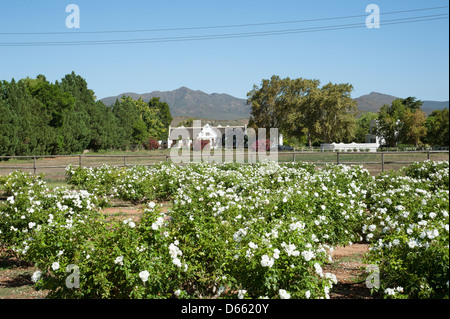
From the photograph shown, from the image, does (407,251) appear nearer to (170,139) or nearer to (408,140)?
(408,140)

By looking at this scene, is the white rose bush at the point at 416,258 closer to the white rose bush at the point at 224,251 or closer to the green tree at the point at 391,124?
the white rose bush at the point at 224,251

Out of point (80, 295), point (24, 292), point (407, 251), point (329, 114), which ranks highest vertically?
point (329, 114)

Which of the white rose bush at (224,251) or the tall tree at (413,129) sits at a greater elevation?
the tall tree at (413,129)

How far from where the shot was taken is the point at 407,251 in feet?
12.3

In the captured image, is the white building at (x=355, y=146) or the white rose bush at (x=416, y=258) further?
the white building at (x=355, y=146)

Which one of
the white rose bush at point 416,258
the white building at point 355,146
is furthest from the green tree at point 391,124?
the white rose bush at point 416,258

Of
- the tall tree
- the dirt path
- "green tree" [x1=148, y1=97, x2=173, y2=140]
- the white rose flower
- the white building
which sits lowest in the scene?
the dirt path

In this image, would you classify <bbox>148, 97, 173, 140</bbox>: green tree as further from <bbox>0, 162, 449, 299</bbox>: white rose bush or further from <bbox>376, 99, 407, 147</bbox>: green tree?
<bbox>0, 162, 449, 299</bbox>: white rose bush

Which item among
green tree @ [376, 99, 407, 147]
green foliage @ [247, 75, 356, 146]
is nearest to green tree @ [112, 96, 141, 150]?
green foliage @ [247, 75, 356, 146]

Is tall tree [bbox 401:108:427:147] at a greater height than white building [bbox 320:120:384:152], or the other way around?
tall tree [bbox 401:108:427:147]

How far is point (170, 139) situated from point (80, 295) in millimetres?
81784

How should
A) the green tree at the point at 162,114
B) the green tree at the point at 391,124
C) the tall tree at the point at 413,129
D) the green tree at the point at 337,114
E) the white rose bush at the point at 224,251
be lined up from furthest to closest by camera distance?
the green tree at the point at 162,114 < the green tree at the point at 337,114 < the green tree at the point at 391,124 < the tall tree at the point at 413,129 < the white rose bush at the point at 224,251

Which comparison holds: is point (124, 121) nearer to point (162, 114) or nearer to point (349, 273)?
point (162, 114)
